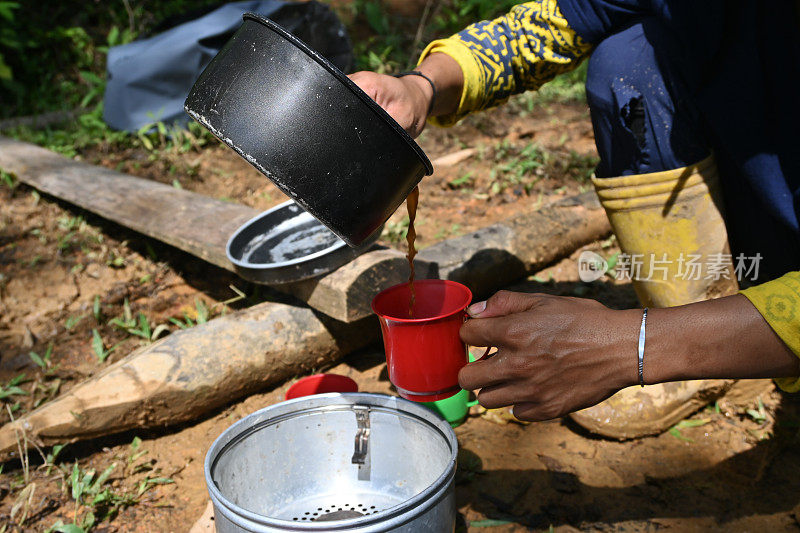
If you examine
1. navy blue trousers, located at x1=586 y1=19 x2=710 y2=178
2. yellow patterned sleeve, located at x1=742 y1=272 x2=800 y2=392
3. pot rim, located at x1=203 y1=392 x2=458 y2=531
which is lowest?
pot rim, located at x1=203 y1=392 x2=458 y2=531

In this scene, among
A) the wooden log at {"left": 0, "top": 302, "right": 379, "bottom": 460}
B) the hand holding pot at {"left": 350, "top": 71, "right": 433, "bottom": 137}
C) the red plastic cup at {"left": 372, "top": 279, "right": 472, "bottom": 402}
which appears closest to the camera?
the red plastic cup at {"left": 372, "top": 279, "right": 472, "bottom": 402}

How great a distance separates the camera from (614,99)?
2.07m

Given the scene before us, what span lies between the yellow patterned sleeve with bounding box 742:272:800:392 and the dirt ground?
89 centimetres

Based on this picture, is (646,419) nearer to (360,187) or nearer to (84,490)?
(360,187)

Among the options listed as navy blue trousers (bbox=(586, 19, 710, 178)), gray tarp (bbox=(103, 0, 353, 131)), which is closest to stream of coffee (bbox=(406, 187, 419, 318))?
navy blue trousers (bbox=(586, 19, 710, 178))

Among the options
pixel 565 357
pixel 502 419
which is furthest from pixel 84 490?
pixel 565 357

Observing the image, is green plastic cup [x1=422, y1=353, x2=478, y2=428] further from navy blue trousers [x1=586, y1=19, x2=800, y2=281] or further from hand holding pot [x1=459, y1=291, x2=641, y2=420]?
navy blue trousers [x1=586, y1=19, x2=800, y2=281]

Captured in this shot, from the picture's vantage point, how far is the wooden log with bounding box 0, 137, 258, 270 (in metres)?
3.00

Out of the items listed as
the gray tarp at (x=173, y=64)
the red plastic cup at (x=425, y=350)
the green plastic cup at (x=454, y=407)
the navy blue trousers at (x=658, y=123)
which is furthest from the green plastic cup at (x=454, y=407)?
the gray tarp at (x=173, y=64)

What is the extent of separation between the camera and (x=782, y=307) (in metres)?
1.27

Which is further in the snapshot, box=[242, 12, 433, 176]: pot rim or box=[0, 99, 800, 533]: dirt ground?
box=[0, 99, 800, 533]: dirt ground

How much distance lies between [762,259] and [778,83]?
0.61m

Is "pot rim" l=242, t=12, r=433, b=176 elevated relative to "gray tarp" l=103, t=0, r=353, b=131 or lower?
elevated

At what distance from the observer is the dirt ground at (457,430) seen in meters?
2.01
